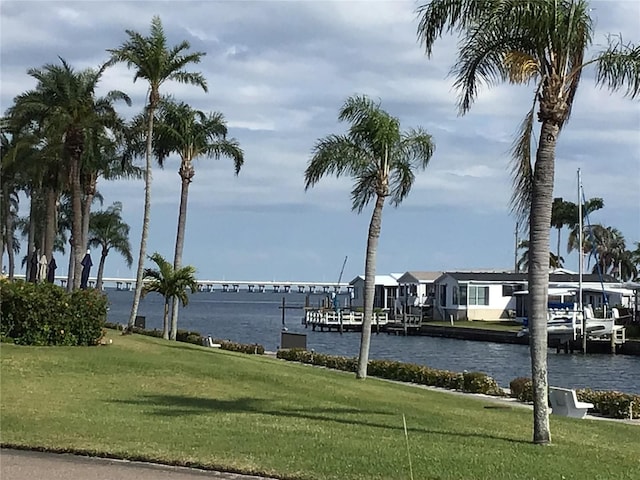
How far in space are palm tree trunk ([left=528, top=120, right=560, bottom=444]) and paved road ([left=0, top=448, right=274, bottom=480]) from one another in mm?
4834

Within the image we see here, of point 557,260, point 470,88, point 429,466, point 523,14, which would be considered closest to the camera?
point 429,466

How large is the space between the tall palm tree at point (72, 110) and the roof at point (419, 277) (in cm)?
5993

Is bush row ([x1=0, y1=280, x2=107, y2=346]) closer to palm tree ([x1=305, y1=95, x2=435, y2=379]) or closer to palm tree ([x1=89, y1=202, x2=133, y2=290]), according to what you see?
palm tree ([x1=305, y1=95, x2=435, y2=379])

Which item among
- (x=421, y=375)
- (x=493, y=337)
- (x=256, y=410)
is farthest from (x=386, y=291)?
(x=256, y=410)

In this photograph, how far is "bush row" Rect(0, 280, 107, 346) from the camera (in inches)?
895

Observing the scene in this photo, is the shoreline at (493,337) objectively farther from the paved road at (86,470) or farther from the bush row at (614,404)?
the paved road at (86,470)

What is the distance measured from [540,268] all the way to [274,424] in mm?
4459

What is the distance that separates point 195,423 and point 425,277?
84699 millimetres

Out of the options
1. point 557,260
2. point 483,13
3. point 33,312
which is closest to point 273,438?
point 483,13

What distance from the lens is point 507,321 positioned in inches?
3371

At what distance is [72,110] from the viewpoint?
3700cm

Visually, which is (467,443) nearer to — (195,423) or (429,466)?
(429,466)

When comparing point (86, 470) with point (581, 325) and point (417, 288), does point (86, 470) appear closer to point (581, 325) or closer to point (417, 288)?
point (581, 325)

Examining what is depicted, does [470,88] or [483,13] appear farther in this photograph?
[470,88]
